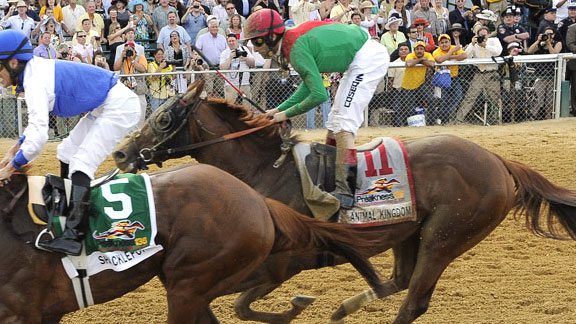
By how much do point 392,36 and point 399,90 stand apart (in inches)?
67.0

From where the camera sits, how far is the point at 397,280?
6148 mm

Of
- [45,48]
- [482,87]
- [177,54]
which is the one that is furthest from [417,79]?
[45,48]

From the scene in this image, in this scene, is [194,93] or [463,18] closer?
[194,93]

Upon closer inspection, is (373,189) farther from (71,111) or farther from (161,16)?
(161,16)

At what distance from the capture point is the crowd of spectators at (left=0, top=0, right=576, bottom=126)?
1309cm

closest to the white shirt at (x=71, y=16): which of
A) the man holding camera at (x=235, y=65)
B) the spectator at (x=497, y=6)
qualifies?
the man holding camera at (x=235, y=65)

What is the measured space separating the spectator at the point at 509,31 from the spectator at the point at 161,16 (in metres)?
5.86

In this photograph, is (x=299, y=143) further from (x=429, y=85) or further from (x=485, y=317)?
(x=429, y=85)

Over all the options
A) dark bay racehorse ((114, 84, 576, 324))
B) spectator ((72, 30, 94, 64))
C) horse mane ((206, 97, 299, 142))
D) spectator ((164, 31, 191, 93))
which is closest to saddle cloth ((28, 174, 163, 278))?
dark bay racehorse ((114, 84, 576, 324))

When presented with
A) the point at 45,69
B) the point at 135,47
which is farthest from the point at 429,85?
the point at 45,69

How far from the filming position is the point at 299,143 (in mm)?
6082

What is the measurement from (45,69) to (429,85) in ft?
30.3

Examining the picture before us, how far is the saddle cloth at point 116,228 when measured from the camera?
15.4ft

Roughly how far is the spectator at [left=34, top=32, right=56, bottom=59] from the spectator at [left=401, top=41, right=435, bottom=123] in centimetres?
552
